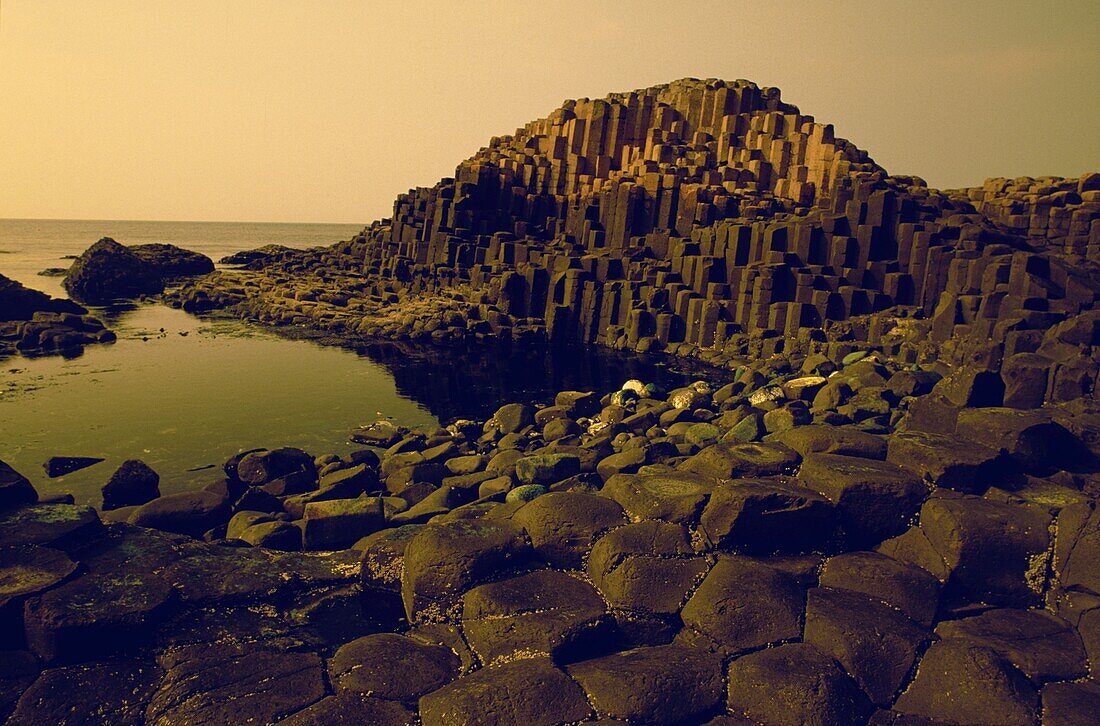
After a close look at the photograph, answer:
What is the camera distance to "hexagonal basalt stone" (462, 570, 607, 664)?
5.34m

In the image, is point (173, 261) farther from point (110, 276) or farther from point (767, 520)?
point (767, 520)

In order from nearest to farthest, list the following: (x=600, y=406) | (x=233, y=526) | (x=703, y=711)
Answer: (x=703, y=711)
(x=233, y=526)
(x=600, y=406)

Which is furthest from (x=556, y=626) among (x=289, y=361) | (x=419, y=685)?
(x=289, y=361)

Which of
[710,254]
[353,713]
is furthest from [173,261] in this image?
[353,713]

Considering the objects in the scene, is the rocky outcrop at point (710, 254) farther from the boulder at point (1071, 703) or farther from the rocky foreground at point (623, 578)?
the boulder at point (1071, 703)

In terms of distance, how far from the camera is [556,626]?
17.7ft

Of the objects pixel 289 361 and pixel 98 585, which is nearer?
pixel 98 585

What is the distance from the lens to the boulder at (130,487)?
1155cm

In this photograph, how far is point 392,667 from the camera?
527 centimetres

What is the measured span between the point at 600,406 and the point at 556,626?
42.0 ft

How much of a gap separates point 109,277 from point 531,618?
5646 cm

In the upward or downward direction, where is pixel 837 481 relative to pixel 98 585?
upward

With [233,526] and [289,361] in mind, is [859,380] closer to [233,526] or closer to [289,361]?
[233,526]

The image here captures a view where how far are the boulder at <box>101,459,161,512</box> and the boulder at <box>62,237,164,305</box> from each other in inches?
1693
